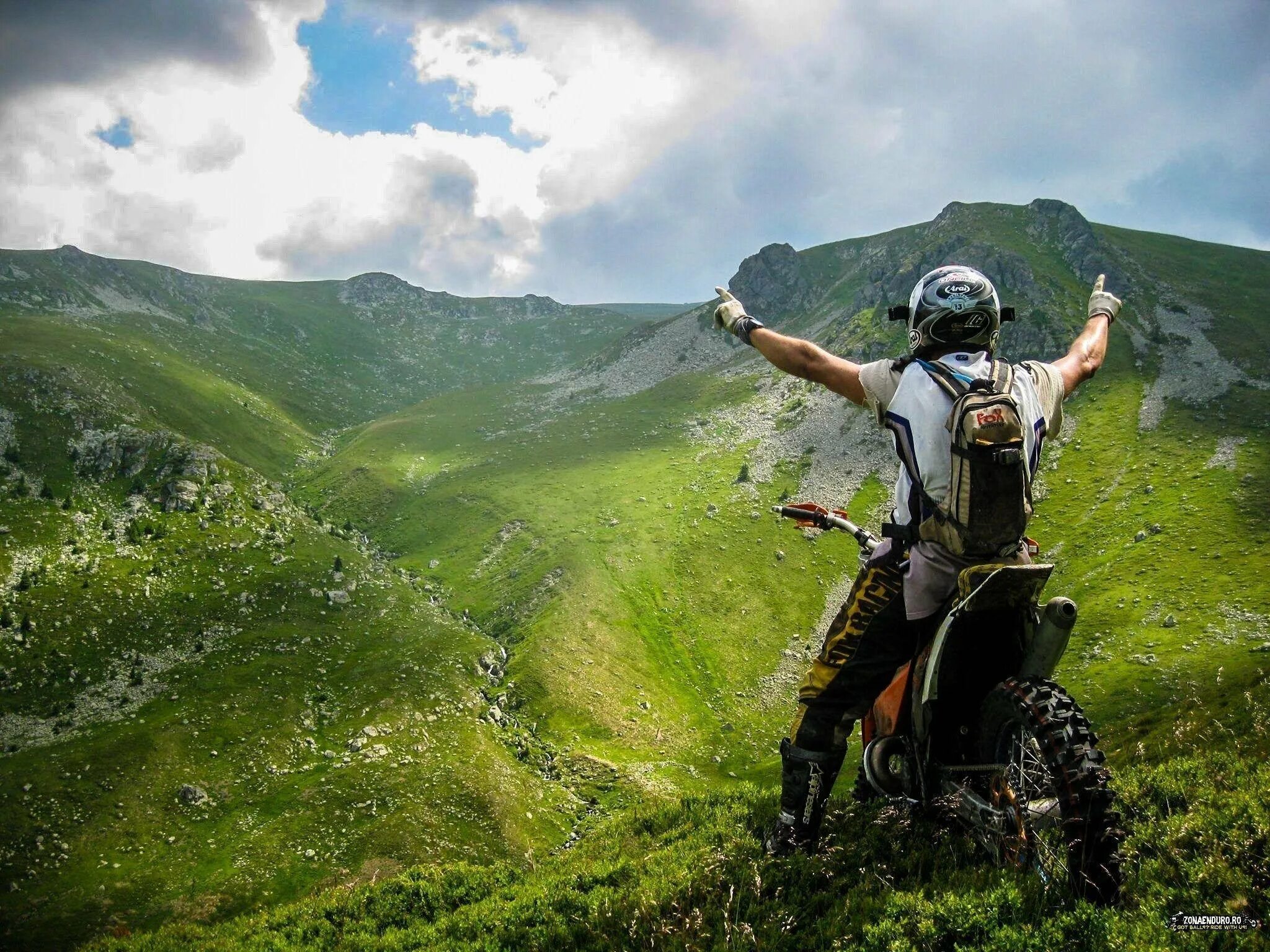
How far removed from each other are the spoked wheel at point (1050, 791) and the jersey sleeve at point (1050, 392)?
2670 mm

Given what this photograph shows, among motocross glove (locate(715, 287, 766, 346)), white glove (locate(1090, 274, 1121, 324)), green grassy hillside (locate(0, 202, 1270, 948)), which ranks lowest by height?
green grassy hillside (locate(0, 202, 1270, 948))

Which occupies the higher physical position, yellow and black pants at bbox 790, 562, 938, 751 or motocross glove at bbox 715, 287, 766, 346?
motocross glove at bbox 715, 287, 766, 346

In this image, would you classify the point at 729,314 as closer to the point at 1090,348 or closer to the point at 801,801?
the point at 1090,348

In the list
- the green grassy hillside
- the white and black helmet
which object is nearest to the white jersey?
the white and black helmet

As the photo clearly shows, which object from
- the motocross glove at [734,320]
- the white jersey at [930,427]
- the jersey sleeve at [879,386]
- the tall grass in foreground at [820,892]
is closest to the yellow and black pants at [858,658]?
the white jersey at [930,427]

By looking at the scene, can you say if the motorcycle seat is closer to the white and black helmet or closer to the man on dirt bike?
the man on dirt bike

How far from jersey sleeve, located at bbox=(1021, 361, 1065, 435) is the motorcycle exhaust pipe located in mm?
1865

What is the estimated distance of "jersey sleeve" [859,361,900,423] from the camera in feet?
22.0

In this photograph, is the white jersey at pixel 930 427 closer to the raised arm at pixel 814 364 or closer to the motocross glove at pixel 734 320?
the raised arm at pixel 814 364

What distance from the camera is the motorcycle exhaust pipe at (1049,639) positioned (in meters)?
6.02

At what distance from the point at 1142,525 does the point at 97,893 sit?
97.1 metres

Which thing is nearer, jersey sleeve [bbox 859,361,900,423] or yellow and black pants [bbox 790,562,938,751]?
jersey sleeve [bbox 859,361,900,423]

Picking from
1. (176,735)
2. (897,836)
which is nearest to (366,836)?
(176,735)

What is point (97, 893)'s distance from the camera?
3716 centimetres
